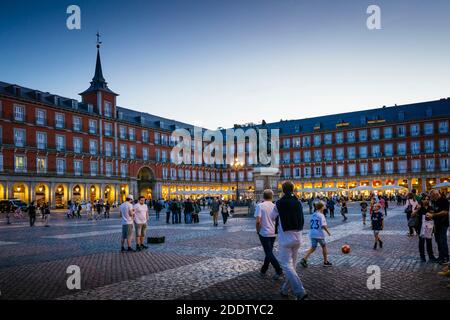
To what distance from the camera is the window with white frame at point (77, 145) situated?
49406mm

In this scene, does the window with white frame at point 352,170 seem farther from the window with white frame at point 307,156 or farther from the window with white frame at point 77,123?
the window with white frame at point 77,123

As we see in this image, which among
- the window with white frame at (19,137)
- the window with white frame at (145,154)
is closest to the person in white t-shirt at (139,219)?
the window with white frame at (19,137)

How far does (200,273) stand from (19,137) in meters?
42.1

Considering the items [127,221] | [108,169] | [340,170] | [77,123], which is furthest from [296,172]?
[127,221]

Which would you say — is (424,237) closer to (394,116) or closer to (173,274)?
(173,274)

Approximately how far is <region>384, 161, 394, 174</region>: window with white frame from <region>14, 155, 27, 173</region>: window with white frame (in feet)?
177

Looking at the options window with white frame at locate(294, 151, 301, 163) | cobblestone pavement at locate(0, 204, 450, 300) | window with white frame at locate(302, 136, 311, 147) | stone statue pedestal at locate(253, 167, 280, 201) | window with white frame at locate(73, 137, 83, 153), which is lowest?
cobblestone pavement at locate(0, 204, 450, 300)

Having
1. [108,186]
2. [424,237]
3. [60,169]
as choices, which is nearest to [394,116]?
[108,186]

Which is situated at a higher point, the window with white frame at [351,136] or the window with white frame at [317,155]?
the window with white frame at [351,136]

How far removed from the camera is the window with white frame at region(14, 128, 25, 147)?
140 ft

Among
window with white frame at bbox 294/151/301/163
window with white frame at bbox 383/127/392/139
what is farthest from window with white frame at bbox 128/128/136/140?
window with white frame at bbox 383/127/392/139

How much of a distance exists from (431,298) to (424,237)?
3.22m

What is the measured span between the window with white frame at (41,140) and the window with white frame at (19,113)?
2646mm

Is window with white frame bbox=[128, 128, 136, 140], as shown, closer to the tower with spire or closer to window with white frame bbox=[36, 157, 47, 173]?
the tower with spire
